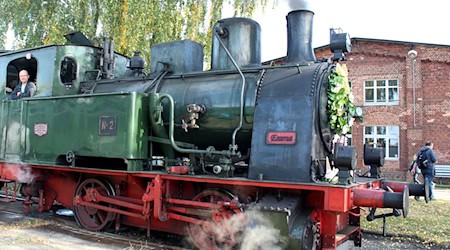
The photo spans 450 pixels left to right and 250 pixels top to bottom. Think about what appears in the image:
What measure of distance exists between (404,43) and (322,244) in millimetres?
16099

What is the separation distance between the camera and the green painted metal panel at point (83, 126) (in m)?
5.49

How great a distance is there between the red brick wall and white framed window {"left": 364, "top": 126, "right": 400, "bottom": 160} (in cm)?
24

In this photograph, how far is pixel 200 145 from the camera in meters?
5.77

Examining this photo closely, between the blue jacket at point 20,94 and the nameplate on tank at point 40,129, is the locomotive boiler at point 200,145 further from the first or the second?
the blue jacket at point 20,94

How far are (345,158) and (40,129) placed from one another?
4.75 metres

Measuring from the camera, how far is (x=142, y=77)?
6.57 meters

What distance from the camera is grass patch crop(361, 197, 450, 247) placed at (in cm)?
653

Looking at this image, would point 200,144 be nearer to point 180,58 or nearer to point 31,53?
point 180,58

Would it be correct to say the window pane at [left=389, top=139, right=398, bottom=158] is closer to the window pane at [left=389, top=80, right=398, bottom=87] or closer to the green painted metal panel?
the window pane at [left=389, top=80, right=398, bottom=87]

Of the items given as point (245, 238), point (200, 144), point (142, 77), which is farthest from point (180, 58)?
point (245, 238)

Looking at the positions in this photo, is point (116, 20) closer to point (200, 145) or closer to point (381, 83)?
point (200, 145)

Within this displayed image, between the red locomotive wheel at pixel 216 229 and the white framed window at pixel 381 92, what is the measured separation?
15902 millimetres

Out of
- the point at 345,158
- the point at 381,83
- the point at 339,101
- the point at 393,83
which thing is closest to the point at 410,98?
the point at 393,83

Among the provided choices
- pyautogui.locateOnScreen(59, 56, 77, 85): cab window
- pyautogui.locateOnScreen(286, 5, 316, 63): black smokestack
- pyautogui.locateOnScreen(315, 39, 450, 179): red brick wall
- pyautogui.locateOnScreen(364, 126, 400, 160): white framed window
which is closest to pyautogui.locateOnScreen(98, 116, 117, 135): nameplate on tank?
pyautogui.locateOnScreen(59, 56, 77, 85): cab window
